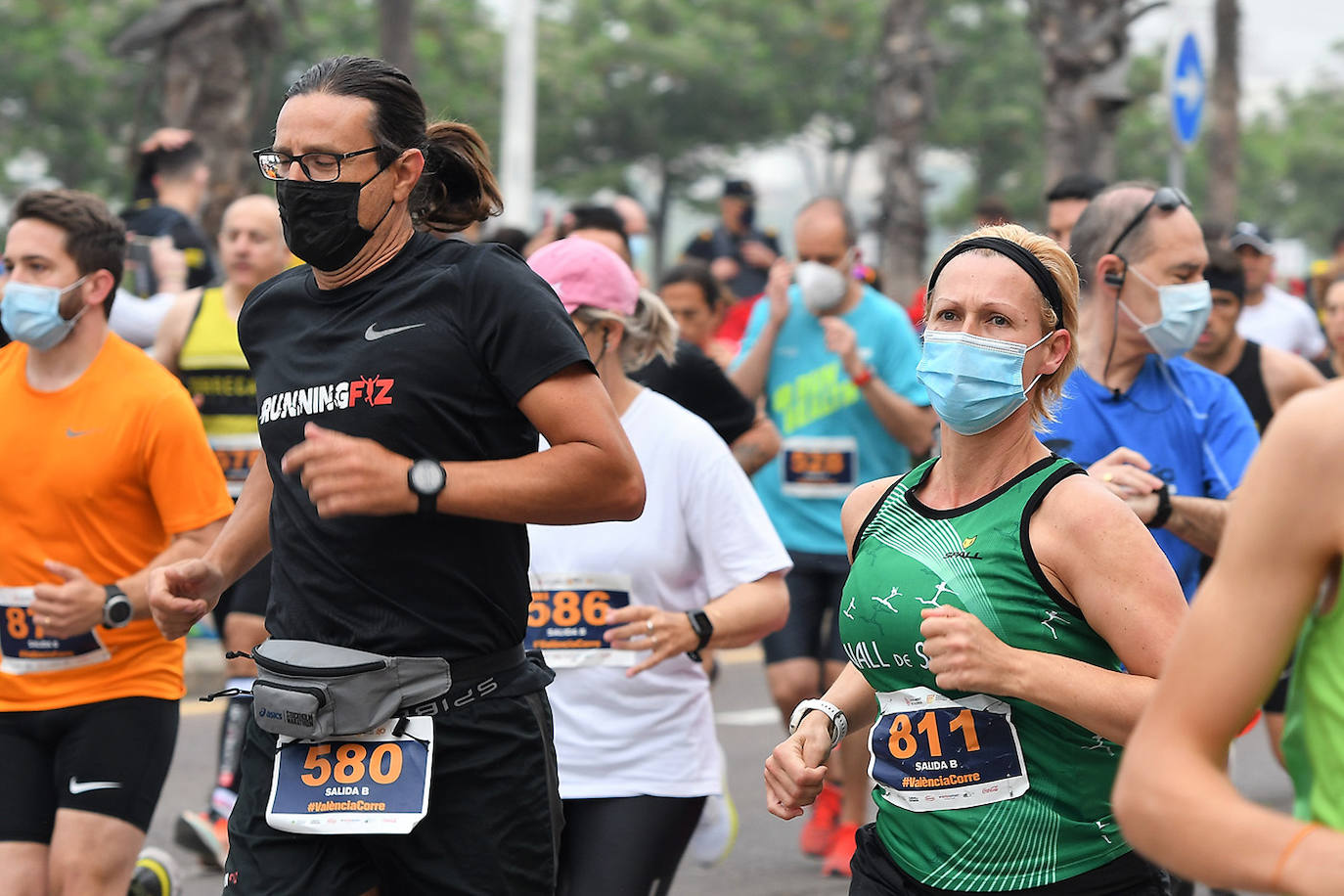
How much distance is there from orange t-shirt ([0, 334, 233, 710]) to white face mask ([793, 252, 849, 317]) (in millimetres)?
3330

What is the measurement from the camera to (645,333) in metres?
4.48

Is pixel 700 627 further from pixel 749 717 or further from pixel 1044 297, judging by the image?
pixel 749 717

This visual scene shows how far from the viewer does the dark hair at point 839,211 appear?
746 cm

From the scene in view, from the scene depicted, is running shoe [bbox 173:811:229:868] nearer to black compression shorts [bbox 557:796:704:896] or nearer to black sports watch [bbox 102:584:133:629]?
black sports watch [bbox 102:584:133:629]

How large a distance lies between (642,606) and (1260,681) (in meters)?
2.22

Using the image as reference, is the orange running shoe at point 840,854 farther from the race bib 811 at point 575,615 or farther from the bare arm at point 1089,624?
the bare arm at point 1089,624

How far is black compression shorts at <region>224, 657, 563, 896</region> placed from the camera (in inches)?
122

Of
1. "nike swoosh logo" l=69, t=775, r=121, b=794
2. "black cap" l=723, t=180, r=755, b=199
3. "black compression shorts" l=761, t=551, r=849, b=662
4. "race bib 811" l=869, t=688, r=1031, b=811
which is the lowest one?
"black compression shorts" l=761, t=551, r=849, b=662

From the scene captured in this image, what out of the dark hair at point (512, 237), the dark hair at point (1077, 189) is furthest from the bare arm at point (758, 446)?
the dark hair at point (512, 237)

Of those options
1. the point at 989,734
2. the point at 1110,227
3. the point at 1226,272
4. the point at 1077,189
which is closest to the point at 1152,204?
the point at 1110,227

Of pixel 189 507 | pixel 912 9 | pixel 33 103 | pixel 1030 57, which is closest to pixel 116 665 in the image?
pixel 189 507

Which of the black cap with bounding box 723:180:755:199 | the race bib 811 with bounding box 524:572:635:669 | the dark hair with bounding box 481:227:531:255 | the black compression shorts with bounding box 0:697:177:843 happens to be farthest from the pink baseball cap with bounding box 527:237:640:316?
the black cap with bounding box 723:180:755:199

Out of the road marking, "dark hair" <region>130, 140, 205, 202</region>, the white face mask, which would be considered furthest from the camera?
the road marking

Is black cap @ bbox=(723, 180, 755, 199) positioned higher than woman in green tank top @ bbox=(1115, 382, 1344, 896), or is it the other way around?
woman in green tank top @ bbox=(1115, 382, 1344, 896)
